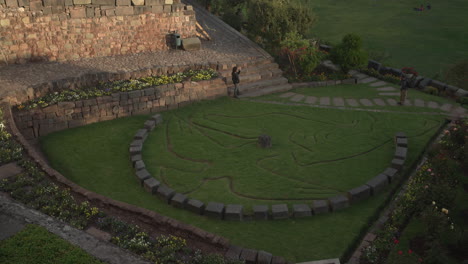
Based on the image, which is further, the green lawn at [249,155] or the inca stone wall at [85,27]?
the inca stone wall at [85,27]

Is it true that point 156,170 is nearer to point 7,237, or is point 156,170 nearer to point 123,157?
point 123,157

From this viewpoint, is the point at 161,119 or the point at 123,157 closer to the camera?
the point at 123,157

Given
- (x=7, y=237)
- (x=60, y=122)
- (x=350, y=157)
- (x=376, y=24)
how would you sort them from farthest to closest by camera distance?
(x=376, y=24), (x=60, y=122), (x=350, y=157), (x=7, y=237)

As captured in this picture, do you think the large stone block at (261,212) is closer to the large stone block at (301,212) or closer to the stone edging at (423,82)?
the large stone block at (301,212)

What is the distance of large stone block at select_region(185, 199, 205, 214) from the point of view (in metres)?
10.4

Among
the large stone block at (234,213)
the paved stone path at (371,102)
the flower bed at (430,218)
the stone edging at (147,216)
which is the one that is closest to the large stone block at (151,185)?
the stone edging at (147,216)

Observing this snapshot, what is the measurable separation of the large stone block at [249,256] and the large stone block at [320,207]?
7.53 ft

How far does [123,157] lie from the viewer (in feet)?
43.1

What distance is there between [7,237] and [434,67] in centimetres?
1993

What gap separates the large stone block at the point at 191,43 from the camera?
67.6 feet

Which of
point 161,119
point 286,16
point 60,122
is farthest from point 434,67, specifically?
point 60,122

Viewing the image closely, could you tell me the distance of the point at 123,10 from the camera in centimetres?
1930

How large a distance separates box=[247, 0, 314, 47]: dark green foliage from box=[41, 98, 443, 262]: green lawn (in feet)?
18.7

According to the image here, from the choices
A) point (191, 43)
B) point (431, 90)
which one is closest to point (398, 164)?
point (431, 90)
